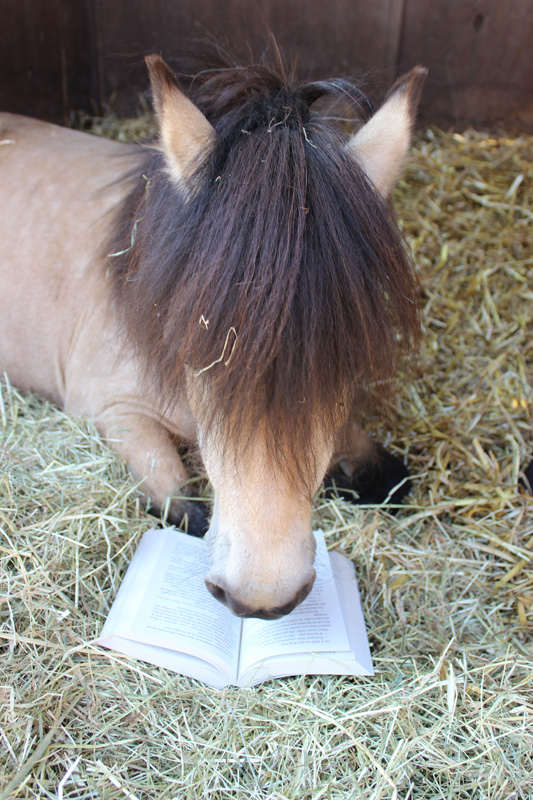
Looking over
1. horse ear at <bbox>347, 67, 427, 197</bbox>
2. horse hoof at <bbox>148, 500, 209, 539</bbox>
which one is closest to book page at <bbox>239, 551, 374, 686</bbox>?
horse hoof at <bbox>148, 500, 209, 539</bbox>

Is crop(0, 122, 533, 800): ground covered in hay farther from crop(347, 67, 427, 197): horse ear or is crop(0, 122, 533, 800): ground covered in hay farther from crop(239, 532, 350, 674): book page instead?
crop(347, 67, 427, 197): horse ear

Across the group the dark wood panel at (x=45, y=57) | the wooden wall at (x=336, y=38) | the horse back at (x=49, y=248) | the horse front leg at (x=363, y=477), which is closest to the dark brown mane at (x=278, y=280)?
the horse front leg at (x=363, y=477)

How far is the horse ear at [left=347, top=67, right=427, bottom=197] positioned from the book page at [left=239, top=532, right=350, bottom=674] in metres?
0.90

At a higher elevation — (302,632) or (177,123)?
(177,123)

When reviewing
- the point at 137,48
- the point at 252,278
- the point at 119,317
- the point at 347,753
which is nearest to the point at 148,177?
the point at 119,317

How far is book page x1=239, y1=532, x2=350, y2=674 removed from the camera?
4.16 feet

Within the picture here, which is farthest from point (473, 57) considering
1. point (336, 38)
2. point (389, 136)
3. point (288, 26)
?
point (389, 136)

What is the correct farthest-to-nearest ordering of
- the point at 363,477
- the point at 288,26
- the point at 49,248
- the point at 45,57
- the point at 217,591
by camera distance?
the point at 288,26 < the point at 45,57 < the point at 49,248 < the point at 363,477 < the point at 217,591

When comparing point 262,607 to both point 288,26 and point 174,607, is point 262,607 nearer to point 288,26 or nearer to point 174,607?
point 174,607

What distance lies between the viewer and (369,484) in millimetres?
1805

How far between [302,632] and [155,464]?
1.94 feet

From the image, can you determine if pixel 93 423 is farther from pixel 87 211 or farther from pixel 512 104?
pixel 512 104

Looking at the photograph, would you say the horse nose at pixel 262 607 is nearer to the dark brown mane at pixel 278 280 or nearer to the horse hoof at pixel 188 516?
the dark brown mane at pixel 278 280

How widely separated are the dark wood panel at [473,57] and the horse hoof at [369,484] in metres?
2.35
